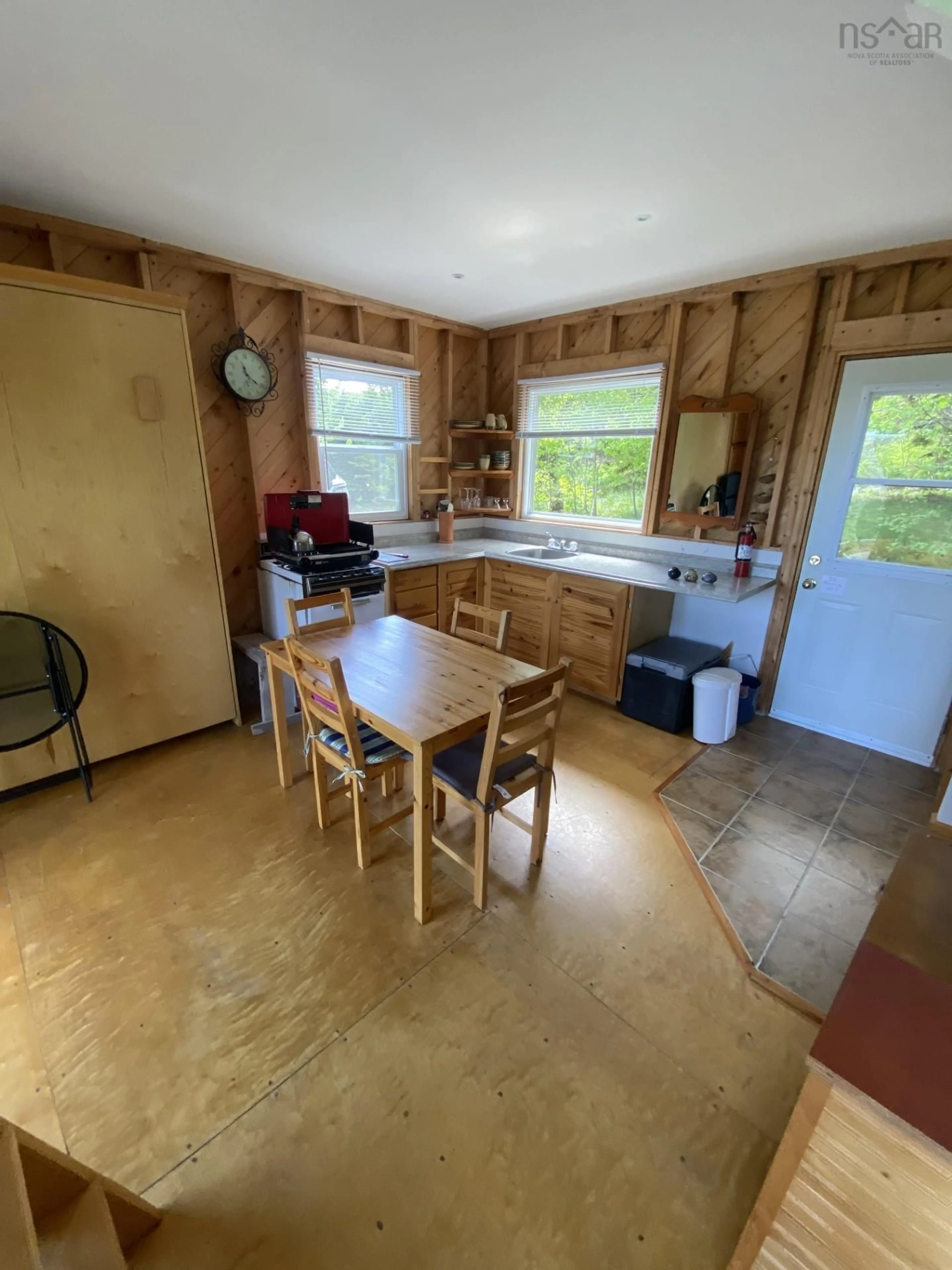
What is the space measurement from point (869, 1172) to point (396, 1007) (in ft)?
3.92

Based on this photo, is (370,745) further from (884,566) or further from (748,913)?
(884,566)

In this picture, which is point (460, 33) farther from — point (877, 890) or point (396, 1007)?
point (877, 890)

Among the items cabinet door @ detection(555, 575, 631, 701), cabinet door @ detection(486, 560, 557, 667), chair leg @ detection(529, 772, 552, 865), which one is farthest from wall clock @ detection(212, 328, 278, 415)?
chair leg @ detection(529, 772, 552, 865)

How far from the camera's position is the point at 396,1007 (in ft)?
5.24

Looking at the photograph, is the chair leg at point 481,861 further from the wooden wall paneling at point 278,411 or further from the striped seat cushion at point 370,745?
the wooden wall paneling at point 278,411

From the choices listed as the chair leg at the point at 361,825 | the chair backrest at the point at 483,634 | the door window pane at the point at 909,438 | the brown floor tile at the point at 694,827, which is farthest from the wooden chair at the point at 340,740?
the door window pane at the point at 909,438

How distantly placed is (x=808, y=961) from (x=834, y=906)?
13.0 inches

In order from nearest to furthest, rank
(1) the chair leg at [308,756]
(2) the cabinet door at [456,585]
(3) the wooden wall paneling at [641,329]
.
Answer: (1) the chair leg at [308,756] < (3) the wooden wall paneling at [641,329] < (2) the cabinet door at [456,585]

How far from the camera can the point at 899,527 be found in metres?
2.82

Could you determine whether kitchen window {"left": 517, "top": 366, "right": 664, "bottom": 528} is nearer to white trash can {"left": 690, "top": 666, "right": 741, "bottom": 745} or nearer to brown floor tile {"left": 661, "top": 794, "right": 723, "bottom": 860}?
white trash can {"left": 690, "top": 666, "right": 741, "bottom": 745}

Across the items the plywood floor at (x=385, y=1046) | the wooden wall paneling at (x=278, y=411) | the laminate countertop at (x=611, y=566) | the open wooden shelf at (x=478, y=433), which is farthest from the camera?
the open wooden shelf at (x=478, y=433)

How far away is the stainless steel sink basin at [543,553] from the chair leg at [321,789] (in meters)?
2.28

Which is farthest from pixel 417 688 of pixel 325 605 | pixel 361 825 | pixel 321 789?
pixel 325 605

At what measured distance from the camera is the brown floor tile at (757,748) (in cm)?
296
